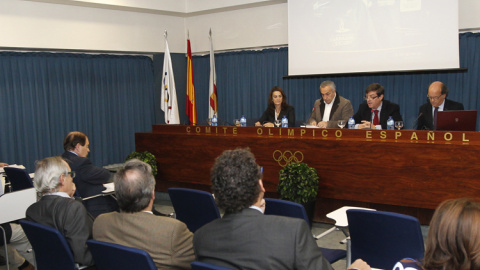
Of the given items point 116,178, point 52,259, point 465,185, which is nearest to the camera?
point 116,178

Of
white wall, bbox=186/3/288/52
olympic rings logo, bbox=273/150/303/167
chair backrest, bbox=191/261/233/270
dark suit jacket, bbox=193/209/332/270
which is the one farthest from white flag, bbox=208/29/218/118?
chair backrest, bbox=191/261/233/270

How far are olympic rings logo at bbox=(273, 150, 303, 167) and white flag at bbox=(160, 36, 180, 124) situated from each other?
2920 millimetres

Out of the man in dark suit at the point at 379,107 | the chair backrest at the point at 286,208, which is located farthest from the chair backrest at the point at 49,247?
the man in dark suit at the point at 379,107

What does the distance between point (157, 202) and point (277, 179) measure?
214 centimetres

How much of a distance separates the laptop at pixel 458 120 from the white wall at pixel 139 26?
2.43 m

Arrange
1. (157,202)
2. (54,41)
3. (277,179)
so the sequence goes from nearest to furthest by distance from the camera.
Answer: (277,179) < (157,202) < (54,41)

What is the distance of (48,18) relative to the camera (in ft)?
23.2

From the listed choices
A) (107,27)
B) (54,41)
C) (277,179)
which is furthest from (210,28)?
(277,179)

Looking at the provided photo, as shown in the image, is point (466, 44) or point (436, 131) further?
point (466, 44)

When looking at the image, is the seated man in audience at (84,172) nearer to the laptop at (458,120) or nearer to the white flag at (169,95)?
the white flag at (169,95)

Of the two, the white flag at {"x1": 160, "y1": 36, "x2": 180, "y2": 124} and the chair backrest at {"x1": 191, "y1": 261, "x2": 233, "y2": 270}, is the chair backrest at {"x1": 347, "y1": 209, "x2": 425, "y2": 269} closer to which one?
the chair backrest at {"x1": 191, "y1": 261, "x2": 233, "y2": 270}

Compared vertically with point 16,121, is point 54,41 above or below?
above

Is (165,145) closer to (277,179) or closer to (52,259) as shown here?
(277,179)

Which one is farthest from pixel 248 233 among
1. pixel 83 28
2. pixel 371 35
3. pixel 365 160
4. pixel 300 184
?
pixel 83 28
